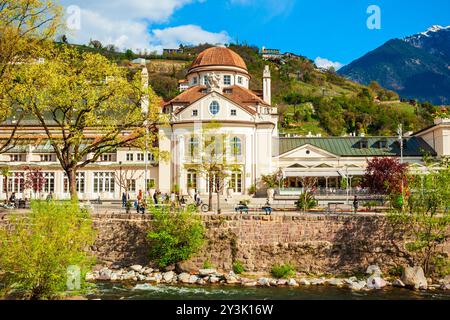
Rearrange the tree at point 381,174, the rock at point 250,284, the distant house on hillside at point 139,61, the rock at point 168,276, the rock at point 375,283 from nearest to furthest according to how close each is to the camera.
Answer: the rock at point 375,283 → the rock at point 250,284 → the rock at point 168,276 → the tree at point 381,174 → the distant house on hillside at point 139,61

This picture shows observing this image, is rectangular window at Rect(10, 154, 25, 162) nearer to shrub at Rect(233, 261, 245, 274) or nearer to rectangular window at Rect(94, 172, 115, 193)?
rectangular window at Rect(94, 172, 115, 193)

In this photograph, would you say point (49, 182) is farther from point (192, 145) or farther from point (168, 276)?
point (168, 276)

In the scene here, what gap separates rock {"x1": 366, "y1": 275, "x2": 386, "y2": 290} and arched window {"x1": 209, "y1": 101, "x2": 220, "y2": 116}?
31421mm

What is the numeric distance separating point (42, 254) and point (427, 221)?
2442 cm

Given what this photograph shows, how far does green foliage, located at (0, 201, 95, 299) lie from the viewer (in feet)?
73.3

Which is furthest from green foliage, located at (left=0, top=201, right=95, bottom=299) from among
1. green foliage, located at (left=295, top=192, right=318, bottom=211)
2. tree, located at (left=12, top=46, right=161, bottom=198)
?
green foliage, located at (left=295, top=192, right=318, bottom=211)

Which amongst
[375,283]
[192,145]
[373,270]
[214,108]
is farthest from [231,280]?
[214,108]

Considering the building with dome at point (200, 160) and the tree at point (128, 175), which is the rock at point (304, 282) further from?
the tree at point (128, 175)

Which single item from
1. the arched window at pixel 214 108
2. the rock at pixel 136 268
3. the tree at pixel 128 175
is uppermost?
the arched window at pixel 214 108

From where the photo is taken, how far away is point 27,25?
3112cm

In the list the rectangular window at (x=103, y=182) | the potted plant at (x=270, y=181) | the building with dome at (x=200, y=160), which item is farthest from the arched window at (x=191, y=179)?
the rectangular window at (x=103, y=182)

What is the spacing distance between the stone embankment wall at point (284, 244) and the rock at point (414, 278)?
2298mm

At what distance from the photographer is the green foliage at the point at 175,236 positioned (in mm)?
32969

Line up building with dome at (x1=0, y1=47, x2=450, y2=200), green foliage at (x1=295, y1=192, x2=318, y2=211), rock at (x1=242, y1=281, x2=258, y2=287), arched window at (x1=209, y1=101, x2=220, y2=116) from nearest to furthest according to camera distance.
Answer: rock at (x1=242, y1=281, x2=258, y2=287) → green foliage at (x1=295, y1=192, x2=318, y2=211) → building with dome at (x1=0, y1=47, x2=450, y2=200) → arched window at (x1=209, y1=101, x2=220, y2=116)
